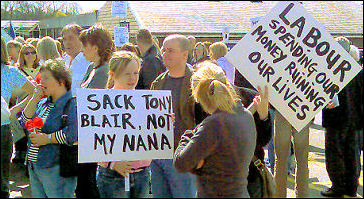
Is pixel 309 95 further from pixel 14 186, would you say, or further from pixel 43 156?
pixel 14 186

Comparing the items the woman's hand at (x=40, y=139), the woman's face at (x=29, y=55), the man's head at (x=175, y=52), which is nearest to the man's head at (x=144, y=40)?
the woman's face at (x=29, y=55)

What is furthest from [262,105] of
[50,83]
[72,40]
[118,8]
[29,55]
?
[118,8]

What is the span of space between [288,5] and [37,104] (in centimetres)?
210

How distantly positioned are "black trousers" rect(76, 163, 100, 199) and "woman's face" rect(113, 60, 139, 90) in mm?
728

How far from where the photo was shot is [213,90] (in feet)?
7.23

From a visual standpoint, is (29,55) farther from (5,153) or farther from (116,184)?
(116,184)

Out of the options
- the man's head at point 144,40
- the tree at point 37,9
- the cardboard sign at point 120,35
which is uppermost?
the tree at point 37,9

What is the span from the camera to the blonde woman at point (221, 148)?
2084mm

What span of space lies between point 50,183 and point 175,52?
1.35 meters

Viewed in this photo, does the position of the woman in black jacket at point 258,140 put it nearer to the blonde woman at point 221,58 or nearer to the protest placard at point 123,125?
the protest placard at point 123,125

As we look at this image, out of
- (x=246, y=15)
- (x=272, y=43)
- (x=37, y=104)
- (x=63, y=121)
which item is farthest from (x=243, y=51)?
(x=246, y=15)

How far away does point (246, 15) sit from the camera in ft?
69.5

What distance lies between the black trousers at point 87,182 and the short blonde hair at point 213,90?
1.29 meters

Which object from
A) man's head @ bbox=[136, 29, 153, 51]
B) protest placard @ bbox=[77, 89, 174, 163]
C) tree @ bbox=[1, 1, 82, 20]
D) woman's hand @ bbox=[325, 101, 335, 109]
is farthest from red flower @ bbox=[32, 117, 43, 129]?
tree @ bbox=[1, 1, 82, 20]
